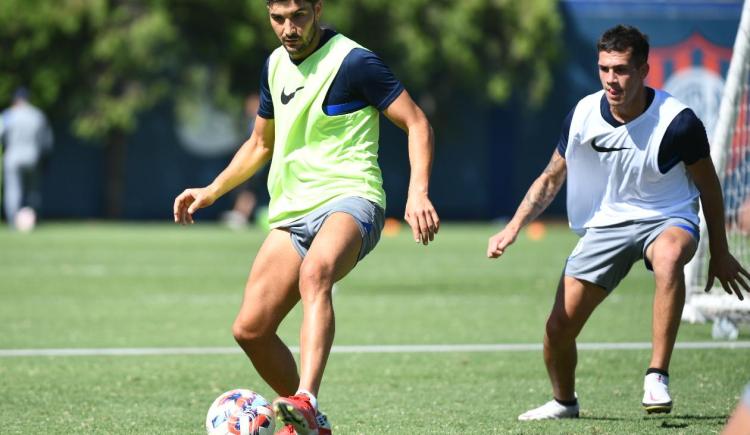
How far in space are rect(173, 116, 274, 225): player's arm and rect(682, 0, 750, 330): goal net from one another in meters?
4.96

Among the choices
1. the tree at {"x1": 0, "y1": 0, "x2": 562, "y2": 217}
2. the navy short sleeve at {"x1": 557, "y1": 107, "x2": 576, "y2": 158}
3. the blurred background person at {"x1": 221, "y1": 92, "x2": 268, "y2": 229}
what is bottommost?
the blurred background person at {"x1": 221, "y1": 92, "x2": 268, "y2": 229}

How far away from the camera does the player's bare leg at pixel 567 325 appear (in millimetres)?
6895

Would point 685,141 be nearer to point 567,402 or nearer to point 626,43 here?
point 626,43

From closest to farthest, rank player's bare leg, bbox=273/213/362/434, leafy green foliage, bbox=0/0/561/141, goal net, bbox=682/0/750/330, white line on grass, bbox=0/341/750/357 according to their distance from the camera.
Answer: player's bare leg, bbox=273/213/362/434 → white line on grass, bbox=0/341/750/357 → goal net, bbox=682/0/750/330 → leafy green foliage, bbox=0/0/561/141

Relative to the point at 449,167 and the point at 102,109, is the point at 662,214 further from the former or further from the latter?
the point at 449,167

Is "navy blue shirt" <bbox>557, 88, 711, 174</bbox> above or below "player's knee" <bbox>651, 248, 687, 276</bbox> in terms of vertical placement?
above

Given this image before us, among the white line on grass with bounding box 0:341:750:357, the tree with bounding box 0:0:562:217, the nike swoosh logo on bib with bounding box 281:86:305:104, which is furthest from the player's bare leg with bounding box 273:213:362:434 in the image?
the tree with bounding box 0:0:562:217

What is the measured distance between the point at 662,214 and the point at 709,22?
83.0ft

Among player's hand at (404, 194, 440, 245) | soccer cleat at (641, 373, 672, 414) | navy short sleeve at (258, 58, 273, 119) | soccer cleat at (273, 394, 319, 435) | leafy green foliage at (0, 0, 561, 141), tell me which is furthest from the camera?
leafy green foliage at (0, 0, 561, 141)

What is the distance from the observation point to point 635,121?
6801 millimetres

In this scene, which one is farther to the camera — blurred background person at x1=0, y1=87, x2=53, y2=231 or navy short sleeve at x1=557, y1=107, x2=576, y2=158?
blurred background person at x1=0, y1=87, x2=53, y2=231

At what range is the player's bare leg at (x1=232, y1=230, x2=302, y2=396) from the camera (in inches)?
246

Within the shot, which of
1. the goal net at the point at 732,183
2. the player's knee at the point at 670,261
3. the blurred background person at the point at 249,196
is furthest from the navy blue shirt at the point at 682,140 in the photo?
the blurred background person at the point at 249,196

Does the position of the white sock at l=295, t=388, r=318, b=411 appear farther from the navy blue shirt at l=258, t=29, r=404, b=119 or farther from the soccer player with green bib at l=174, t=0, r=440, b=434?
the navy blue shirt at l=258, t=29, r=404, b=119
